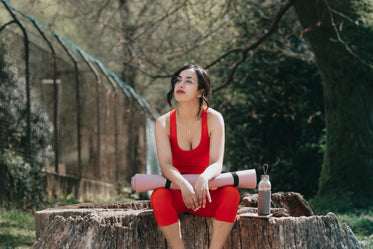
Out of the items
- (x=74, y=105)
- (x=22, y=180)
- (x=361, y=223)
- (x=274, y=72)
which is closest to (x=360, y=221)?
(x=361, y=223)

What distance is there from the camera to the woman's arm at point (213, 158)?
328 centimetres

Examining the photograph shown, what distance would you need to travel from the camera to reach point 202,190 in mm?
3264

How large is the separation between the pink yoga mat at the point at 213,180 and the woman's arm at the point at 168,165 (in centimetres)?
7

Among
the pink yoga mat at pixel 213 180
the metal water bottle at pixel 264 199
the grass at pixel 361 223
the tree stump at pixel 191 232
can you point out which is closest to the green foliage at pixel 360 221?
the grass at pixel 361 223

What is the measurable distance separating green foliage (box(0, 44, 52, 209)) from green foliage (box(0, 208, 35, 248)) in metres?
0.59

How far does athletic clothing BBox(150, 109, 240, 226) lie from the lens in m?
3.29

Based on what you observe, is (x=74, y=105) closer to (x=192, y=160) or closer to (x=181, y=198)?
(x=192, y=160)

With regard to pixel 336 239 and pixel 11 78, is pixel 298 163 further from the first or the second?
pixel 336 239

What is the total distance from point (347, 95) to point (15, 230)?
5428 mm

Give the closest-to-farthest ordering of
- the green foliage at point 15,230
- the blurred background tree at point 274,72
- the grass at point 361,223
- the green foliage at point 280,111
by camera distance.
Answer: the green foliage at point 15,230
the grass at point 361,223
the blurred background tree at point 274,72
the green foliage at point 280,111

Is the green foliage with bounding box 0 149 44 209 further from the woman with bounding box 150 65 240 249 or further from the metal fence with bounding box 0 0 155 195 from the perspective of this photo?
the woman with bounding box 150 65 240 249

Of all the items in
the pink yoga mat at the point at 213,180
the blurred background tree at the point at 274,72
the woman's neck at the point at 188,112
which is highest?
the blurred background tree at the point at 274,72

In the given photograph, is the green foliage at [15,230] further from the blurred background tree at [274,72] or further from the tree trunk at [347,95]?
the tree trunk at [347,95]

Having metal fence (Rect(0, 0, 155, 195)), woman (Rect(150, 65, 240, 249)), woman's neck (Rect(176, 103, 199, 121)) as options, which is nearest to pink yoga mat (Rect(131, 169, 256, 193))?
woman (Rect(150, 65, 240, 249))
